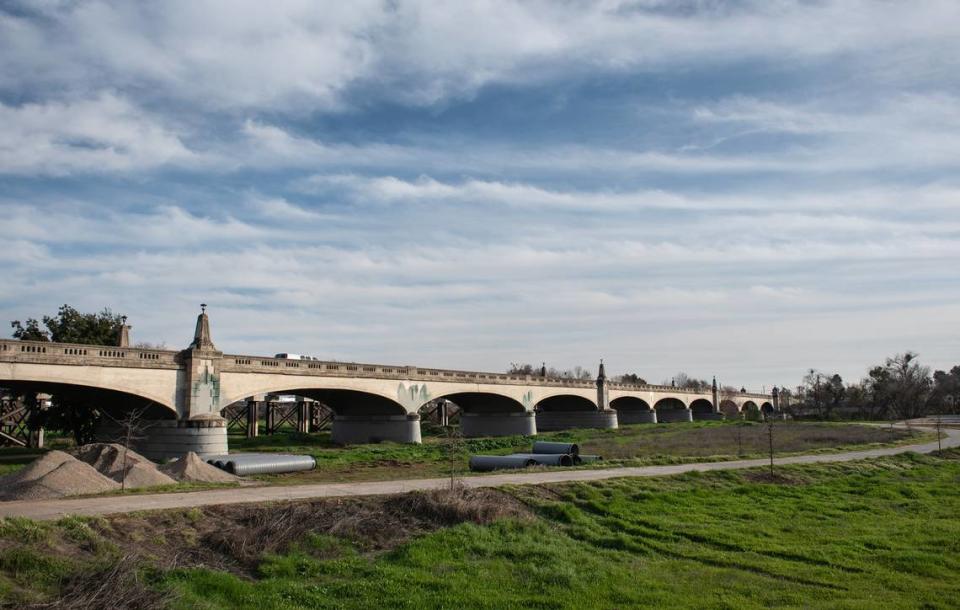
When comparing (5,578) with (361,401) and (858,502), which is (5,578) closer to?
(858,502)

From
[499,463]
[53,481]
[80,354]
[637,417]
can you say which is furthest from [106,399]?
[637,417]

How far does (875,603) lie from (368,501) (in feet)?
36.1

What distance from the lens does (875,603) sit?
11.5 metres

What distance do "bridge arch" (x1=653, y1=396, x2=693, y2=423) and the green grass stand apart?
10765cm

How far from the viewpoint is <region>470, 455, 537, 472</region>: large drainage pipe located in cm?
3148

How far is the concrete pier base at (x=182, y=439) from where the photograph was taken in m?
38.9

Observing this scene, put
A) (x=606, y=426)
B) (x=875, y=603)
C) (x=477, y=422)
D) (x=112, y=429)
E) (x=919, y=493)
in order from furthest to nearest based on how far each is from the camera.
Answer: (x=606, y=426) → (x=477, y=422) → (x=112, y=429) → (x=919, y=493) → (x=875, y=603)

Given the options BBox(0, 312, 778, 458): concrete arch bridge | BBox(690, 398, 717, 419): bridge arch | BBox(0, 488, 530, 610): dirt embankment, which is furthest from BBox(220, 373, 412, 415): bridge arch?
BBox(690, 398, 717, 419): bridge arch

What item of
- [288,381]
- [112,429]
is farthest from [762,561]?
[112,429]

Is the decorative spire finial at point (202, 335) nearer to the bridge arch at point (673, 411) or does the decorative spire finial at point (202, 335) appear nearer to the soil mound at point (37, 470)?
the soil mound at point (37, 470)

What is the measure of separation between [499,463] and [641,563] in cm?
1828

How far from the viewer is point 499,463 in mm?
32219

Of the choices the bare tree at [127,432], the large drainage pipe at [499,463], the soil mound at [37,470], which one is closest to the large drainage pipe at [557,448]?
the large drainage pipe at [499,463]

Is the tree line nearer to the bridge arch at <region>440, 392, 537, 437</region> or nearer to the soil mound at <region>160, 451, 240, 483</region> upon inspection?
the bridge arch at <region>440, 392, 537, 437</region>
